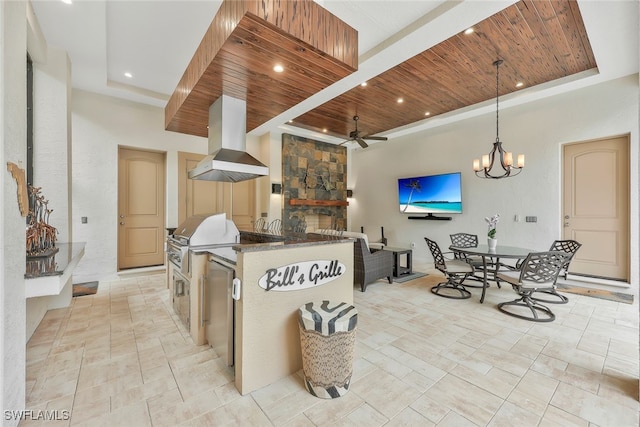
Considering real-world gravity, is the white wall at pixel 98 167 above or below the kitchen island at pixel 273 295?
above

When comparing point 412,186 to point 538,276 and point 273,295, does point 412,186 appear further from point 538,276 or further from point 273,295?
point 273,295

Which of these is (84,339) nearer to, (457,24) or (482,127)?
(457,24)

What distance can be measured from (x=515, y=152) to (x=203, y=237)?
5429 millimetres

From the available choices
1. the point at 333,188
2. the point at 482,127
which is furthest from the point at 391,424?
the point at 333,188

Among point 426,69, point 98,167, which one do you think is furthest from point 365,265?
point 98,167

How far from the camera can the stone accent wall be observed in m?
6.43

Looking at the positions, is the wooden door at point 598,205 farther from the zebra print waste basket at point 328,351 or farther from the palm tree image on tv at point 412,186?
the zebra print waste basket at point 328,351

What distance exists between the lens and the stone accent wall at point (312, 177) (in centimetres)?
643

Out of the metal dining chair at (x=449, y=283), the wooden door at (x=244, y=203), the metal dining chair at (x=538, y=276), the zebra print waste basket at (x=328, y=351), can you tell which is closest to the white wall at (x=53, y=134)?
the wooden door at (x=244, y=203)

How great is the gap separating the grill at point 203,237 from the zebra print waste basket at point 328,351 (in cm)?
135

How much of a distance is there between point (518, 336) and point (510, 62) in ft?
11.5

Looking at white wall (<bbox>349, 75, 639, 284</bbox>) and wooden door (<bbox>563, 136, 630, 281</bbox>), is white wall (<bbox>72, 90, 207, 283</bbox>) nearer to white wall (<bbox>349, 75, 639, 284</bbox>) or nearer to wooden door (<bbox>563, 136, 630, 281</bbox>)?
white wall (<bbox>349, 75, 639, 284</bbox>)

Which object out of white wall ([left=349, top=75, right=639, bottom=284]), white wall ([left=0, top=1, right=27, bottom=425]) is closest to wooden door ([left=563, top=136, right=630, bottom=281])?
white wall ([left=349, top=75, right=639, bottom=284])

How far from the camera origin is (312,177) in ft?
22.7
